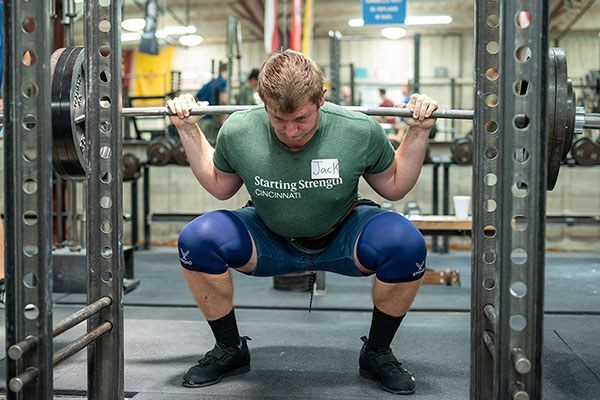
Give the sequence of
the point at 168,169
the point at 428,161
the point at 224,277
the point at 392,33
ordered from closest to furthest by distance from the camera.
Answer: the point at 224,277
the point at 428,161
the point at 168,169
the point at 392,33

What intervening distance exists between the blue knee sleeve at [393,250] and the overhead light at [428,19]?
329 inches

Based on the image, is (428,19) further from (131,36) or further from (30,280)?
(30,280)

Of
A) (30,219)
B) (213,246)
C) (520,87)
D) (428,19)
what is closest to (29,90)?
(30,219)

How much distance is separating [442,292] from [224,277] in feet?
7.24

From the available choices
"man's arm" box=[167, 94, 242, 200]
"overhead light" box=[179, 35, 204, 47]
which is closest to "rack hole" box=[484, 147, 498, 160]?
"man's arm" box=[167, 94, 242, 200]

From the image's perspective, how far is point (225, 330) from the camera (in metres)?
1.88

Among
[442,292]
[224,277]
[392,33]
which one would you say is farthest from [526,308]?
[392,33]

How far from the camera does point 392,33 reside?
1009 centimetres

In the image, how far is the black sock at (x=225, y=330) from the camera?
1.87m

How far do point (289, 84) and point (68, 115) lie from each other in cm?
57

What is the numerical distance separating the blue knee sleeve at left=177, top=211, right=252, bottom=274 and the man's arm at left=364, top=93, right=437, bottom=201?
1.38 ft

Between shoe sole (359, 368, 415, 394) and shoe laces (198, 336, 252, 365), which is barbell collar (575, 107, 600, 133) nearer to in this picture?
shoe sole (359, 368, 415, 394)

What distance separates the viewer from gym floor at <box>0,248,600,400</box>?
5.83 feet

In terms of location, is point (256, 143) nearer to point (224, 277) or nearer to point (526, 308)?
point (224, 277)
